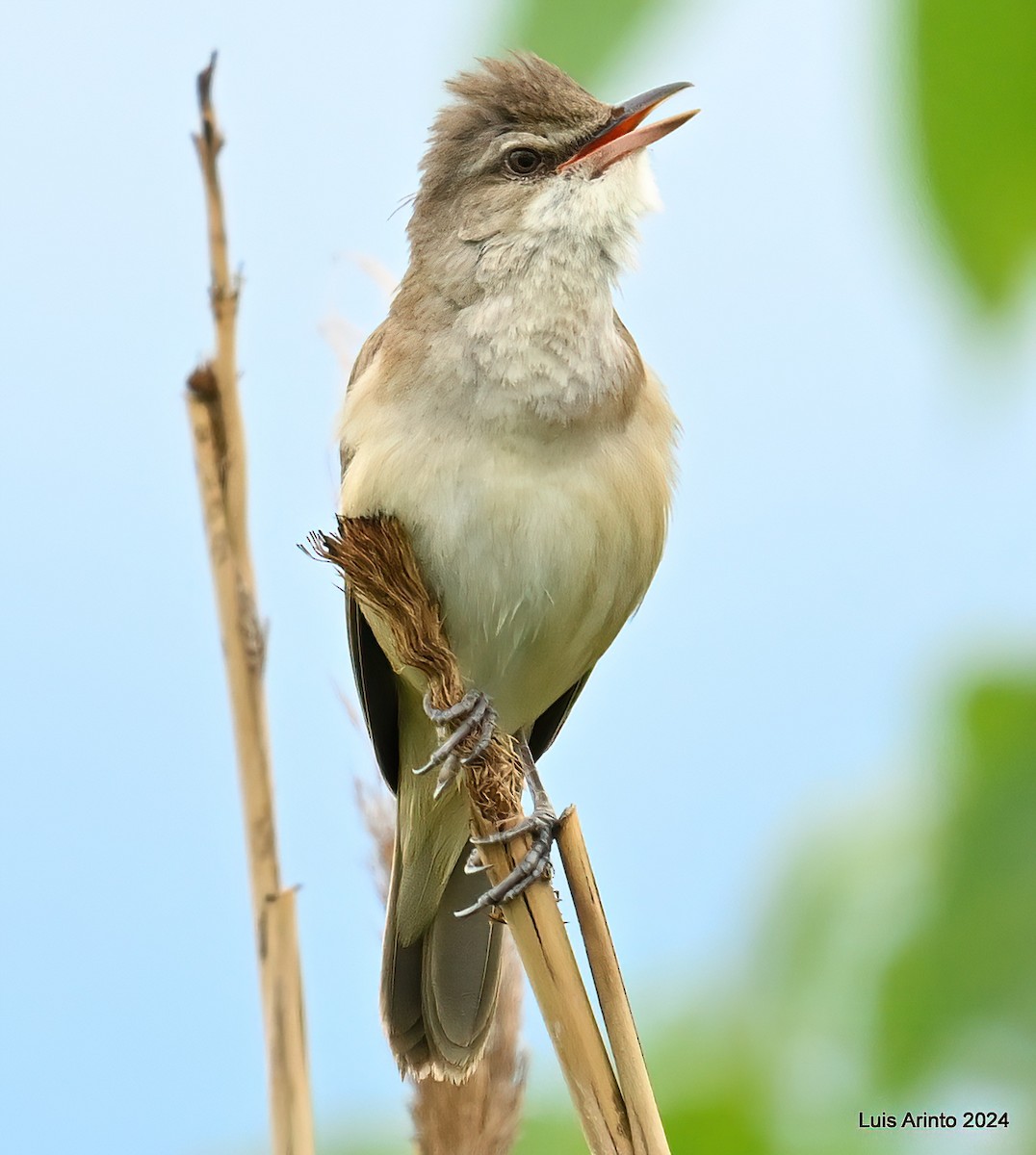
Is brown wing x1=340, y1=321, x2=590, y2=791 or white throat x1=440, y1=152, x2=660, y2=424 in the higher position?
white throat x1=440, y1=152, x2=660, y2=424

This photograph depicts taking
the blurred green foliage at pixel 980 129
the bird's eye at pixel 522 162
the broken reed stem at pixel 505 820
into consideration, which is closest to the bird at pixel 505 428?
the bird's eye at pixel 522 162

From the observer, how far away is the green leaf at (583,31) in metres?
0.90

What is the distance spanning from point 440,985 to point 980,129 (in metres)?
1.73

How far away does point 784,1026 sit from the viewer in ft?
4.04

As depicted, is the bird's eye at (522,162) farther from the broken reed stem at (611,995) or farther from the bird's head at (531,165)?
the broken reed stem at (611,995)

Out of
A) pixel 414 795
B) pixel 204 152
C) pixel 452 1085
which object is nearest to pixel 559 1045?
pixel 452 1085

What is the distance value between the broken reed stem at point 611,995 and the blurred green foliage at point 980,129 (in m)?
0.79

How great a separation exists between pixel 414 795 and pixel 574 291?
43.2 inches

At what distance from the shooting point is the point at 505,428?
77.4 inches

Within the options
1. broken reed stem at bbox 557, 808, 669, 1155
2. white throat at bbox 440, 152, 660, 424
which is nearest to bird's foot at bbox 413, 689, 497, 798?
broken reed stem at bbox 557, 808, 669, 1155

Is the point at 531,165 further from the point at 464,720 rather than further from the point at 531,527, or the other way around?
the point at 464,720

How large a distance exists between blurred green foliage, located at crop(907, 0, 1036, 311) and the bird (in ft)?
3.22

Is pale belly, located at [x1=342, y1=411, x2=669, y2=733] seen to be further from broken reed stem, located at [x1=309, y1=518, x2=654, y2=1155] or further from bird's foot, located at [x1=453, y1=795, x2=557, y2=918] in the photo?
bird's foot, located at [x1=453, y1=795, x2=557, y2=918]

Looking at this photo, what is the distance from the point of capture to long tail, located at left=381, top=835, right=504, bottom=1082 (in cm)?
210
